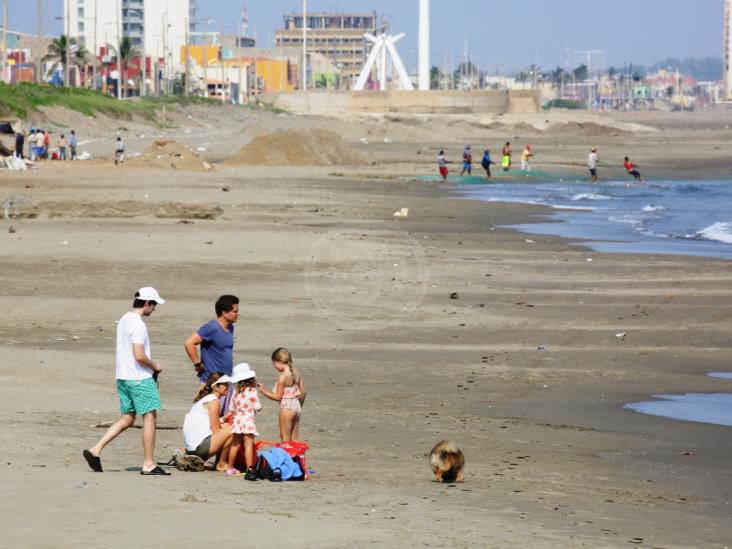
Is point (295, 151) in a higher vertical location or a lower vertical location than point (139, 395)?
higher

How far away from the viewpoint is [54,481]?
27.8 feet

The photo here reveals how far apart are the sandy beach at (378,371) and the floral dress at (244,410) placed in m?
0.45

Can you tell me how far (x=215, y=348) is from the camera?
10.1 meters

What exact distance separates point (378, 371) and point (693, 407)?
309 centimetres

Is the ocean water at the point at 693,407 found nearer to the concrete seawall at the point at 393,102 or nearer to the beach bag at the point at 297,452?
the beach bag at the point at 297,452

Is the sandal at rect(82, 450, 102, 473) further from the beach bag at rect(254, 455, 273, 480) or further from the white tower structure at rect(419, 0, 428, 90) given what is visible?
the white tower structure at rect(419, 0, 428, 90)

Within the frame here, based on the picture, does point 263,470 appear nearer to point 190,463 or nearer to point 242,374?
point 190,463

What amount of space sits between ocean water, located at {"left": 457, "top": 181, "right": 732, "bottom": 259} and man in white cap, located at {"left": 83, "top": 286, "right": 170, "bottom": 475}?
18331mm

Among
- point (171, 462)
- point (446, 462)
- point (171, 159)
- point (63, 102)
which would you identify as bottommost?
point (171, 462)

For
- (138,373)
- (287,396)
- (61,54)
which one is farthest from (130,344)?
(61,54)

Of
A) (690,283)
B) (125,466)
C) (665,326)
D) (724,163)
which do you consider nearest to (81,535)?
(125,466)

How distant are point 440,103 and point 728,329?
466ft

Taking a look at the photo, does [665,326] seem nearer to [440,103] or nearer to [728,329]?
[728,329]

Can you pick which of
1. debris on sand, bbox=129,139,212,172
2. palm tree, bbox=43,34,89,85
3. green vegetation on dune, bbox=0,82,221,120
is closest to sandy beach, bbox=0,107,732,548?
debris on sand, bbox=129,139,212,172
